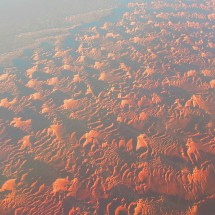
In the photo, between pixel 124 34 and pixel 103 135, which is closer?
pixel 103 135

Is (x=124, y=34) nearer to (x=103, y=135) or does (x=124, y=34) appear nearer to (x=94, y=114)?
(x=94, y=114)

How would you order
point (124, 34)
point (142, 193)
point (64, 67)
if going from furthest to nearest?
point (124, 34)
point (64, 67)
point (142, 193)

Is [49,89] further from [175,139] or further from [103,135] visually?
[175,139]

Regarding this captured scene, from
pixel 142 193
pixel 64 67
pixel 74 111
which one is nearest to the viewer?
pixel 142 193

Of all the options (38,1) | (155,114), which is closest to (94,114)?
(155,114)

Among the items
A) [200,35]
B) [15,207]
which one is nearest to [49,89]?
[15,207]

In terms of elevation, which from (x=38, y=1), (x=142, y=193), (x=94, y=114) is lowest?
(x=142, y=193)

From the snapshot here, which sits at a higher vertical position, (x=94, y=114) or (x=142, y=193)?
(x=94, y=114)
